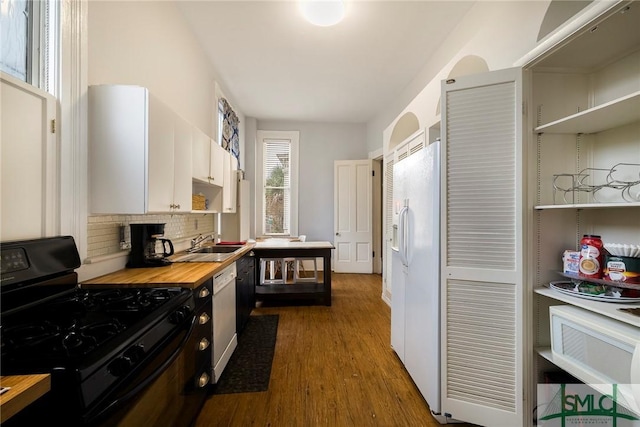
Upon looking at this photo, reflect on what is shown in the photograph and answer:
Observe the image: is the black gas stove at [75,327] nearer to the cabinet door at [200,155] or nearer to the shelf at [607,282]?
the cabinet door at [200,155]

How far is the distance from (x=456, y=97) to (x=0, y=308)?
92.9 inches

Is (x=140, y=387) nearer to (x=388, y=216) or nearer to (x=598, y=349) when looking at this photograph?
(x=598, y=349)

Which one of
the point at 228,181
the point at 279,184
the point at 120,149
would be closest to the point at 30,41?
the point at 120,149

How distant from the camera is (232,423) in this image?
1.64 metres

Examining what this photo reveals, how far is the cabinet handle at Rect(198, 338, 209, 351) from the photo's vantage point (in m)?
1.60

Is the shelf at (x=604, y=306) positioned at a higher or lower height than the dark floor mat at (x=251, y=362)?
higher

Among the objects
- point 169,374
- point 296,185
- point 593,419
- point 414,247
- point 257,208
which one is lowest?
point 593,419

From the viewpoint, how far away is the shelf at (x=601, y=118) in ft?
3.79

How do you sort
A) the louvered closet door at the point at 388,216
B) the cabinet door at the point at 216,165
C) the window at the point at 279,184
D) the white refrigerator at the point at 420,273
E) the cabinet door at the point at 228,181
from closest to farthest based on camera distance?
the white refrigerator at the point at 420,273
the cabinet door at the point at 216,165
the cabinet door at the point at 228,181
the louvered closet door at the point at 388,216
the window at the point at 279,184

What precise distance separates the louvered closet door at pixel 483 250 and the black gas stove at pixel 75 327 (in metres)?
1.56

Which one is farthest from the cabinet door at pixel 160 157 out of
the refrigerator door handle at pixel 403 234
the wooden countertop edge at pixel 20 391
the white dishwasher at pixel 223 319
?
the refrigerator door handle at pixel 403 234

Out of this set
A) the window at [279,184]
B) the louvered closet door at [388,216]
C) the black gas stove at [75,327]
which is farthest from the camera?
the window at [279,184]

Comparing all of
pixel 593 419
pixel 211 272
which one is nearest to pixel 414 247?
pixel 593 419

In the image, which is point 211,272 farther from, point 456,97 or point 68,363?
point 456,97
